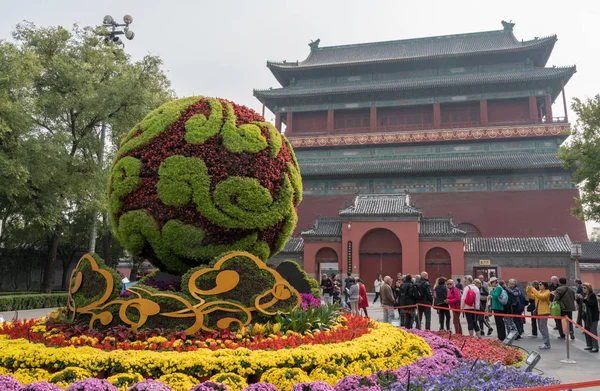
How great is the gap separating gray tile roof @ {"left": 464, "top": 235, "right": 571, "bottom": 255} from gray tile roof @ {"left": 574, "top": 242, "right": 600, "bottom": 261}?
215cm

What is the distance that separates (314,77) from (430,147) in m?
11.5

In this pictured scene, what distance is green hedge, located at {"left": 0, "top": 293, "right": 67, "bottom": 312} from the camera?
17.5m

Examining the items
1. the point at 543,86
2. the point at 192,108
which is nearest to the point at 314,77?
the point at 543,86

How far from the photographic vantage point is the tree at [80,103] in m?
18.7

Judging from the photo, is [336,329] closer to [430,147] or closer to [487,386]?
[487,386]

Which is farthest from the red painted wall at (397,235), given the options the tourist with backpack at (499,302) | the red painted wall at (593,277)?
the tourist with backpack at (499,302)

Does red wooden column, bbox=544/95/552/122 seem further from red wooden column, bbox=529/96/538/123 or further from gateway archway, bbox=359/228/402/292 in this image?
gateway archway, bbox=359/228/402/292

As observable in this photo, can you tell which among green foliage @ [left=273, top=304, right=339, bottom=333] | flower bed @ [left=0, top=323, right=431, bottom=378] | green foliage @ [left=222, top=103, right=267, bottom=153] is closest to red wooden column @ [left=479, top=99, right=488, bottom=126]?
green foliage @ [left=222, top=103, right=267, bottom=153]

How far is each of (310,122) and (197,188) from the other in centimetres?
3121

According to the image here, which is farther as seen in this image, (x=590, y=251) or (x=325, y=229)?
(x=325, y=229)

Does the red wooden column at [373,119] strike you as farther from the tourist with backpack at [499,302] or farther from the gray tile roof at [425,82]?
the tourist with backpack at [499,302]

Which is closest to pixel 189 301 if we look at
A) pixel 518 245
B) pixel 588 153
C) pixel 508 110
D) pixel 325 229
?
pixel 588 153

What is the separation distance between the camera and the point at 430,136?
32.4 metres

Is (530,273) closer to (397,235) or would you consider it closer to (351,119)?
(397,235)
